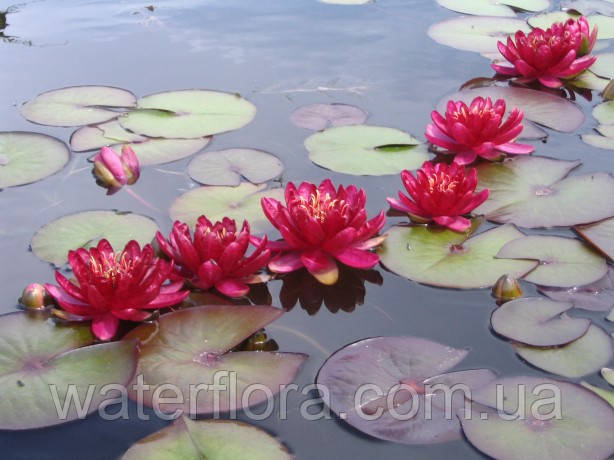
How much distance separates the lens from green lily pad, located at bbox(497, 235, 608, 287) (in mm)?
2160

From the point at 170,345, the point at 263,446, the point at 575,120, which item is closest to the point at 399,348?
the point at 263,446

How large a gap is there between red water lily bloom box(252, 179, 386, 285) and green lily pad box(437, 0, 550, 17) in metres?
2.86

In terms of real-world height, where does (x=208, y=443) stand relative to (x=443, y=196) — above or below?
below

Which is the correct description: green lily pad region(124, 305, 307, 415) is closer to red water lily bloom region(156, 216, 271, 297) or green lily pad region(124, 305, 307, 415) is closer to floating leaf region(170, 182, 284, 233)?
red water lily bloom region(156, 216, 271, 297)

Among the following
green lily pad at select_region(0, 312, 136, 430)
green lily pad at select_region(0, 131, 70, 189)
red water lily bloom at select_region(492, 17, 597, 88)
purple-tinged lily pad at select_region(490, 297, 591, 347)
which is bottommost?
green lily pad at select_region(0, 312, 136, 430)

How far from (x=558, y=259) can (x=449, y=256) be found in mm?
350

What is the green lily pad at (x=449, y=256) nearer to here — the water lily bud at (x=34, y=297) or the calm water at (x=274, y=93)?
the calm water at (x=274, y=93)

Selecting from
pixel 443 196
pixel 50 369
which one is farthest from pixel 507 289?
pixel 50 369

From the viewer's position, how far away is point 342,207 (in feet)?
7.18

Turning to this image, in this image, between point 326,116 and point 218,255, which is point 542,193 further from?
point 218,255

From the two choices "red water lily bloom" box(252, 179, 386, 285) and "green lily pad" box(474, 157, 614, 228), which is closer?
"red water lily bloom" box(252, 179, 386, 285)

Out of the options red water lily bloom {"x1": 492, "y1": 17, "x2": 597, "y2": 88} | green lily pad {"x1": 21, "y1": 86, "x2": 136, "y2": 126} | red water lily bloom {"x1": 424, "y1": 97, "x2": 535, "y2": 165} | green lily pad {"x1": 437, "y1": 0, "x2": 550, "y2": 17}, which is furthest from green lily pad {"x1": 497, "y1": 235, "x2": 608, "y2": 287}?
green lily pad {"x1": 437, "y1": 0, "x2": 550, "y2": 17}

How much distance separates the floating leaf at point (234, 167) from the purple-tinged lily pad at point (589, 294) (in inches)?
46.0

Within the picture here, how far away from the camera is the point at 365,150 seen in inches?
115
